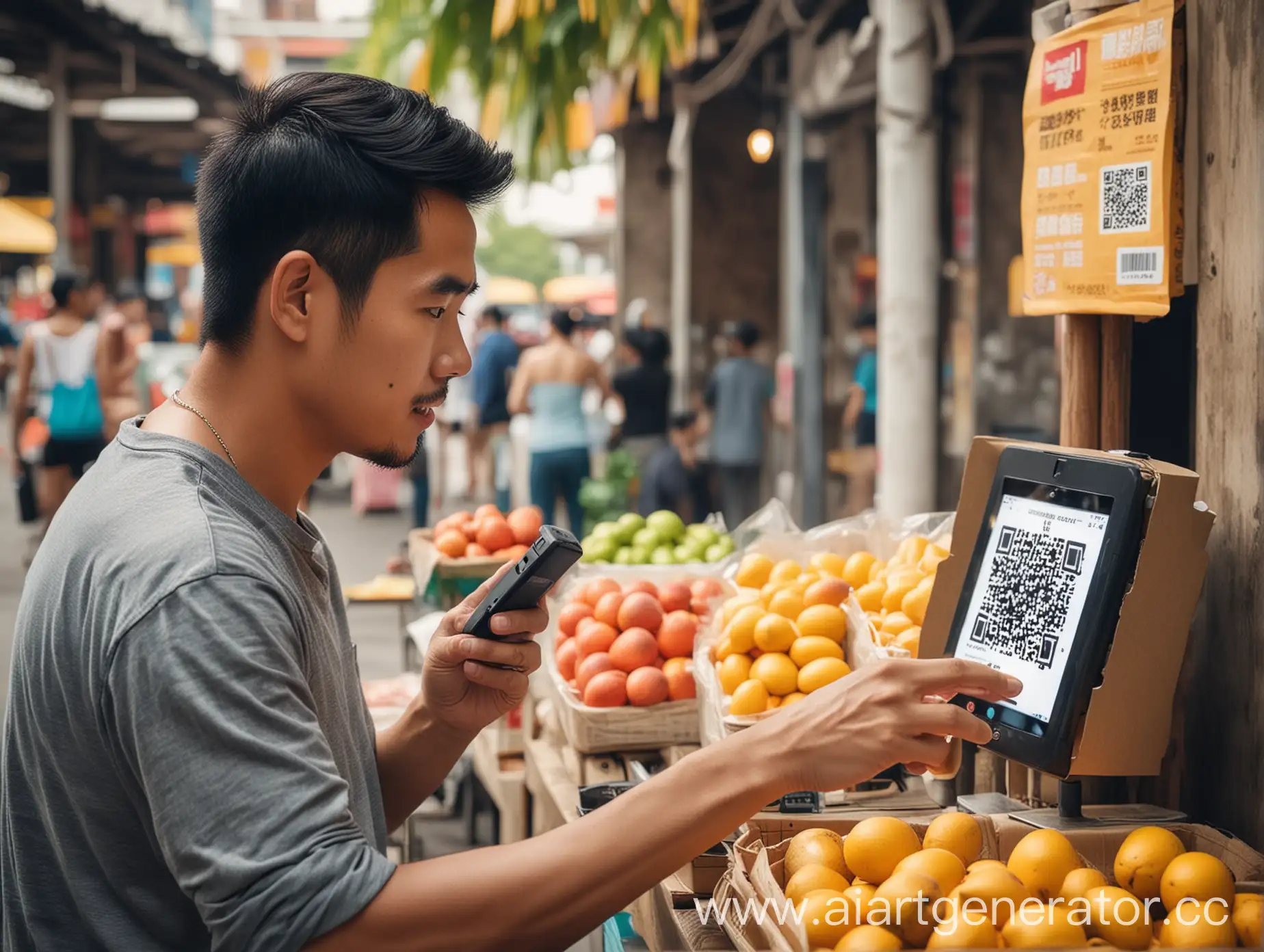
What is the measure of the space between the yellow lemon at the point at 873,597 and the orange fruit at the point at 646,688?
62cm

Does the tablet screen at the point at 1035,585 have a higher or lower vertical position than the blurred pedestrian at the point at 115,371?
lower

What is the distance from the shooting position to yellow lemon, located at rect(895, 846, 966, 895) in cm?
208

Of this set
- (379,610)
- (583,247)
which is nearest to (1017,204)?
(379,610)

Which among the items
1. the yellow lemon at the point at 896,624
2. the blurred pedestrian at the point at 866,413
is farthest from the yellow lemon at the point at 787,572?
the blurred pedestrian at the point at 866,413

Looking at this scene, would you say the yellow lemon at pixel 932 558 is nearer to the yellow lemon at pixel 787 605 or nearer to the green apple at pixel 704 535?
the yellow lemon at pixel 787 605

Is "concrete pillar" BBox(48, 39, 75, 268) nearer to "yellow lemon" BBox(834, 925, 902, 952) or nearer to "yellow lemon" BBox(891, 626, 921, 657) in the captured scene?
"yellow lemon" BBox(891, 626, 921, 657)

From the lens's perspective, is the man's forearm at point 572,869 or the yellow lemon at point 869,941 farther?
the yellow lemon at point 869,941

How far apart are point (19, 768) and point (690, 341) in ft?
41.6

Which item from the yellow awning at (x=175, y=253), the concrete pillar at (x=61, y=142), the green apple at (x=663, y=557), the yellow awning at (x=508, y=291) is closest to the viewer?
the green apple at (x=663, y=557)

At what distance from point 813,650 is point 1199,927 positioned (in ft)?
4.27

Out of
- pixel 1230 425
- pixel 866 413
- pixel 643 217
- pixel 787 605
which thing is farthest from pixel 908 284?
pixel 643 217

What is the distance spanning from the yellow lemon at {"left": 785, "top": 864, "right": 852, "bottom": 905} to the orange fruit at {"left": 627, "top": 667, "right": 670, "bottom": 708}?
1.63 m

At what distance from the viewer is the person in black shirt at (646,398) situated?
36.8 feet

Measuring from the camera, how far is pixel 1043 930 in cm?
192
